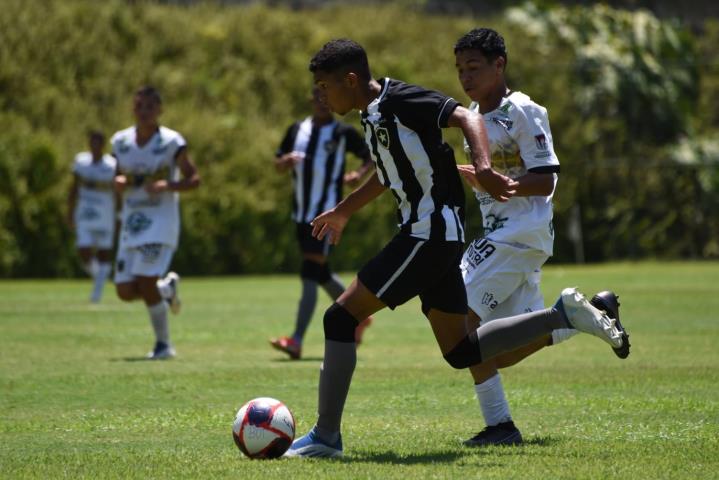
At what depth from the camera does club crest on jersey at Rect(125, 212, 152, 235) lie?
1239cm

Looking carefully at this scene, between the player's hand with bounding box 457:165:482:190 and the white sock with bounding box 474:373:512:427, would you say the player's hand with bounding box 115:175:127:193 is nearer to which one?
the player's hand with bounding box 457:165:482:190

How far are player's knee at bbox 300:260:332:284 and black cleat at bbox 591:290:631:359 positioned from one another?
19.4 feet

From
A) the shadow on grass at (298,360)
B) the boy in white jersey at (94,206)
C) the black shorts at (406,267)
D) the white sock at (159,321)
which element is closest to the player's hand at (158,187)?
the white sock at (159,321)

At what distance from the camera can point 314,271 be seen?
12617 millimetres

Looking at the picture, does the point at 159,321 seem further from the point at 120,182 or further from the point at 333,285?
the point at 333,285

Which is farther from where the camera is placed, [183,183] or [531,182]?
[183,183]

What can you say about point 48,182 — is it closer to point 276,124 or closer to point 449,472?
point 276,124

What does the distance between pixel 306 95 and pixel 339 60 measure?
24.3 metres

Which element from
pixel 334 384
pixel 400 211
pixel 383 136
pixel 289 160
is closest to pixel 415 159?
pixel 383 136

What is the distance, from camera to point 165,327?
1227cm

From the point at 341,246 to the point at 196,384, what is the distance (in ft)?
61.8

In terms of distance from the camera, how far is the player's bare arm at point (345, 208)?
22.6 ft

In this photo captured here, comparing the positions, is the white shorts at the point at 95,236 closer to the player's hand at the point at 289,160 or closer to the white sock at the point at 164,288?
the white sock at the point at 164,288

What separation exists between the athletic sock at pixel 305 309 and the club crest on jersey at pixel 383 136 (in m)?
5.78
